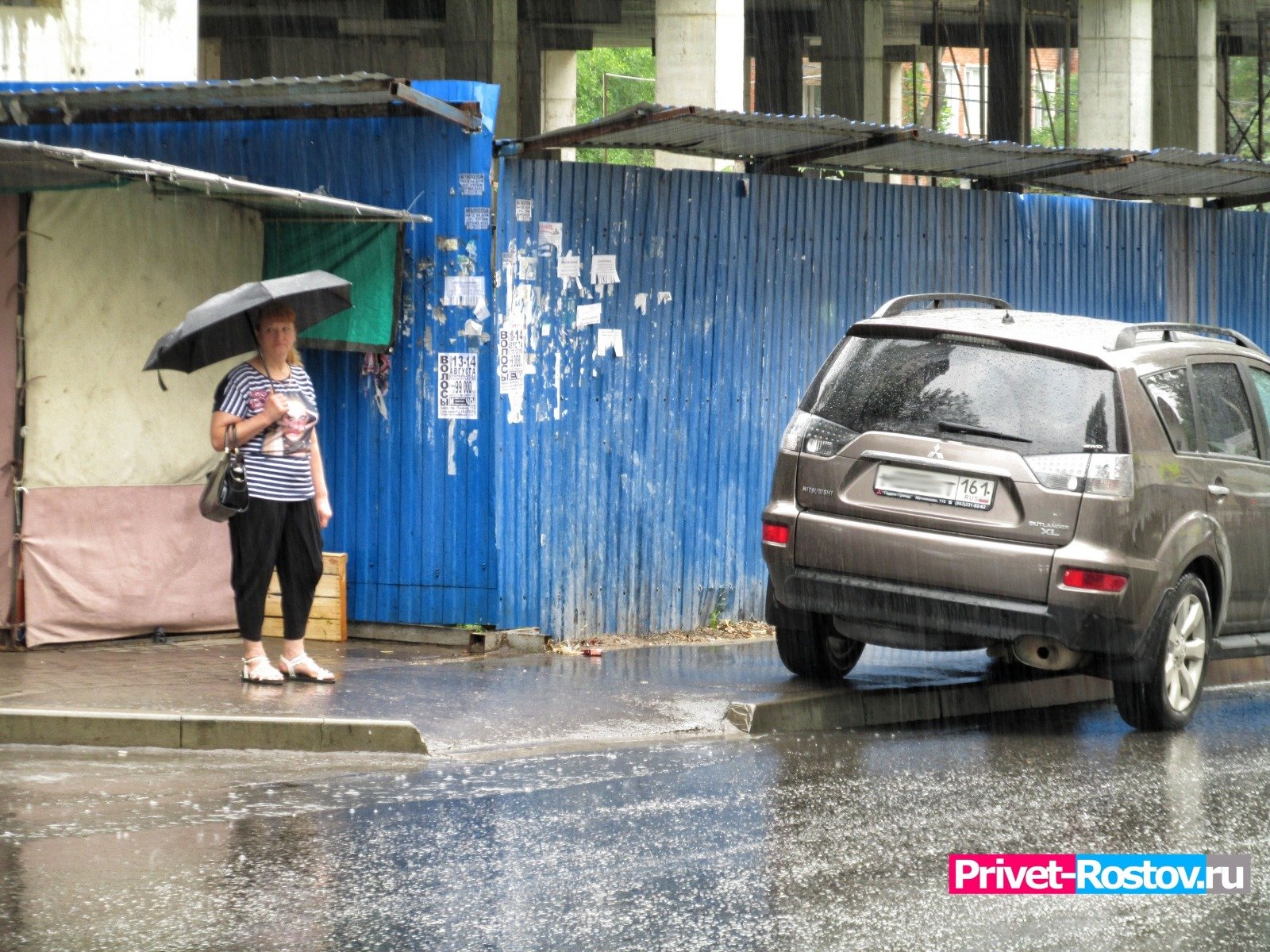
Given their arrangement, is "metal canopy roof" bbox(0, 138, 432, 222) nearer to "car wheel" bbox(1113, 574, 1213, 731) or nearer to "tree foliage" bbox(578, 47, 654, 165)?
"car wheel" bbox(1113, 574, 1213, 731)

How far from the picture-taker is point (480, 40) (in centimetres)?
3139

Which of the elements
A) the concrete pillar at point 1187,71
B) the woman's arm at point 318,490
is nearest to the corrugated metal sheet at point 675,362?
the woman's arm at point 318,490

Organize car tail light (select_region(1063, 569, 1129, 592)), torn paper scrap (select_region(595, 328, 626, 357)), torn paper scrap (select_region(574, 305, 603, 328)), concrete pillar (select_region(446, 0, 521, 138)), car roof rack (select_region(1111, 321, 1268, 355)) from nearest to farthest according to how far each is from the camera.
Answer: car tail light (select_region(1063, 569, 1129, 592)), car roof rack (select_region(1111, 321, 1268, 355)), torn paper scrap (select_region(574, 305, 603, 328)), torn paper scrap (select_region(595, 328, 626, 357)), concrete pillar (select_region(446, 0, 521, 138))

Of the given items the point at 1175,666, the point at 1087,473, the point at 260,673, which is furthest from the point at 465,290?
the point at 1175,666

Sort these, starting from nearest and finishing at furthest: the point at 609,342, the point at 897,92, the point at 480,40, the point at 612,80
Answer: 1. the point at 609,342
2. the point at 480,40
3. the point at 897,92
4. the point at 612,80

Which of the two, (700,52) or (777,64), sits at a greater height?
(777,64)

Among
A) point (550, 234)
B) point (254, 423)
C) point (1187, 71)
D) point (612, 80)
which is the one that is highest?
point (612, 80)

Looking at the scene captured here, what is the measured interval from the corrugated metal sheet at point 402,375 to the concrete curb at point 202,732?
260 centimetres

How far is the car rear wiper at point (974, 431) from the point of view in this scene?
324 inches

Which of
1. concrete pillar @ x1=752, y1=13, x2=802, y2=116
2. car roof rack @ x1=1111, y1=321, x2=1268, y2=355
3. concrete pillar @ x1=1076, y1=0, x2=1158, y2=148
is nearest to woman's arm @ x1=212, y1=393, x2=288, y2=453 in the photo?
car roof rack @ x1=1111, y1=321, x2=1268, y2=355

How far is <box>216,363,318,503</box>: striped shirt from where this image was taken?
8641mm

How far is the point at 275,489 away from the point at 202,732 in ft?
4.67

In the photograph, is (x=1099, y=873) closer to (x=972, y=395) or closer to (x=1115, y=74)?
(x=972, y=395)

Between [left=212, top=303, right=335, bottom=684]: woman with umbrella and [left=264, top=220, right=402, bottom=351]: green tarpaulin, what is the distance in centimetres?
151
